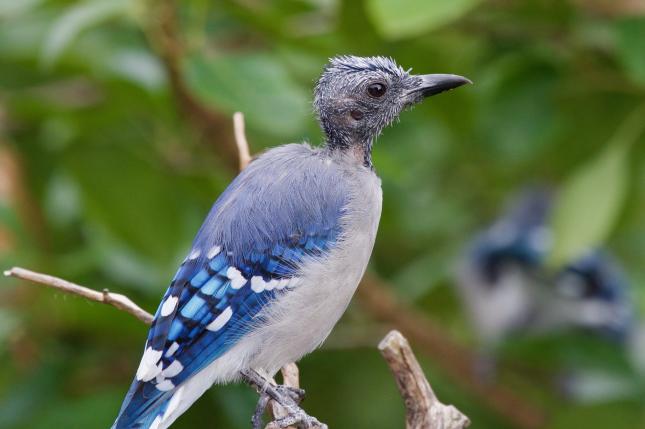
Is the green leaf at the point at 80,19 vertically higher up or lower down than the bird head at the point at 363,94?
higher up

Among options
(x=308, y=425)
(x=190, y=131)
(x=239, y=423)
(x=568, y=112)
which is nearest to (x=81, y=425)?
(x=239, y=423)

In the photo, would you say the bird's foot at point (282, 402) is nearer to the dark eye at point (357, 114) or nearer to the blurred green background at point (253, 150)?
the dark eye at point (357, 114)

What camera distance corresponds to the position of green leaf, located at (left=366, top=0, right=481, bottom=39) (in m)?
2.03

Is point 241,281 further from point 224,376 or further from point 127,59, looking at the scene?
point 127,59

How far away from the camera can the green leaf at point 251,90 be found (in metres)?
2.14

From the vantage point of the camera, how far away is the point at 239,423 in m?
2.45

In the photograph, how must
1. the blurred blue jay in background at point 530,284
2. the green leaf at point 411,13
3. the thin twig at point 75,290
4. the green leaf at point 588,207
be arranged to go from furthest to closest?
the blurred blue jay in background at point 530,284, the green leaf at point 588,207, the green leaf at point 411,13, the thin twig at point 75,290

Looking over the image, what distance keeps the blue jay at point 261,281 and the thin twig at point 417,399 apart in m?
0.14

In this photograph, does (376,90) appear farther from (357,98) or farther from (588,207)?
(588,207)

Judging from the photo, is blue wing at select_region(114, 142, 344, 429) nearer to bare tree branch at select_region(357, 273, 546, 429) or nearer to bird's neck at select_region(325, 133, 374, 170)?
bird's neck at select_region(325, 133, 374, 170)

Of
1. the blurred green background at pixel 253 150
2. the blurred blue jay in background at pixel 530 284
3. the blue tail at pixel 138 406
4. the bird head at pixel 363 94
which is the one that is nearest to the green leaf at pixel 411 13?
the blurred green background at pixel 253 150

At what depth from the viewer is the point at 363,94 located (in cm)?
185

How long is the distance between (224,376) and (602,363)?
4.49ft

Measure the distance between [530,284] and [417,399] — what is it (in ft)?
8.52
